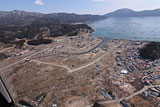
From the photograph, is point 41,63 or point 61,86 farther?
point 41,63

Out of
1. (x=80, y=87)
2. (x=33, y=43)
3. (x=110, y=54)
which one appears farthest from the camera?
(x=33, y=43)

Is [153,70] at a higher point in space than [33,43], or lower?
lower

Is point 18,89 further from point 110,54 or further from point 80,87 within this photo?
point 110,54

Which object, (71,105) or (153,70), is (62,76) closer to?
(71,105)

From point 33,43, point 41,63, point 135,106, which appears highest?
point 33,43

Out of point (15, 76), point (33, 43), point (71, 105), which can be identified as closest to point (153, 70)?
point (71, 105)

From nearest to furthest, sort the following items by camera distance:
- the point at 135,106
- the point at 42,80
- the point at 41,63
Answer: the point at 135,106 < the point at 42,80 < the point at 41,63
